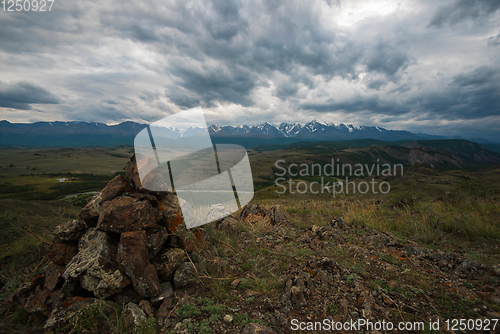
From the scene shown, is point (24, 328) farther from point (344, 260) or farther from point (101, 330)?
point (344, 260)

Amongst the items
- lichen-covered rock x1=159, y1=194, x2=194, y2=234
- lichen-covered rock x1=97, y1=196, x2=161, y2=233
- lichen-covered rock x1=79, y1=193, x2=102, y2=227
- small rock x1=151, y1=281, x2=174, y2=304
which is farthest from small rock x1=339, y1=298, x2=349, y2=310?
lichen-covered rock x1=79, y1=193, x2=102, y2=227

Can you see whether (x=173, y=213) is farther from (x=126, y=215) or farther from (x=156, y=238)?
(x=126, y=215)

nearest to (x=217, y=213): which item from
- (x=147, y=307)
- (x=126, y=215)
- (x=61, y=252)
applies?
(x=126, y=215)

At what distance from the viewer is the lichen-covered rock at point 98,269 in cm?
364

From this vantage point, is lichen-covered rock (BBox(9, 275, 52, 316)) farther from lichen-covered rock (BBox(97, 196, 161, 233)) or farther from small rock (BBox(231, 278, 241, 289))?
small rock (BBox(231, 278, 241, 289))

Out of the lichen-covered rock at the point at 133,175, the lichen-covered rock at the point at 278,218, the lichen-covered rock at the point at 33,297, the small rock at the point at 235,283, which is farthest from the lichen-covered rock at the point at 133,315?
the lichen-covered rock at the point at 278,218

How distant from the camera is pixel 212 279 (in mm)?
4090

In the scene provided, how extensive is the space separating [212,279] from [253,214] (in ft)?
14.3

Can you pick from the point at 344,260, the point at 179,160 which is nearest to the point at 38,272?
the point at 179,160

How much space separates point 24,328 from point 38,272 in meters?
1.20

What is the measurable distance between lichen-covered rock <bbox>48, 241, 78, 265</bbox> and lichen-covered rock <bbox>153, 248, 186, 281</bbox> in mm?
1871

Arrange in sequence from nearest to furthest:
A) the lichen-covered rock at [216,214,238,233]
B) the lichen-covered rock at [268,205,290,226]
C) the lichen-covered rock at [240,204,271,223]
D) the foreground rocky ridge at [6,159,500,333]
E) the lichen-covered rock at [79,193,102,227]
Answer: the foreground rocky ridge at [6,159,500,333]
the lichen-covered rock at [79,193,102,227]
the lichen-covered rock at [216,214,238,233]
the lichen-covered rock at [268,205,290,226]
the lichen-covered rock at [240,204,271,223]

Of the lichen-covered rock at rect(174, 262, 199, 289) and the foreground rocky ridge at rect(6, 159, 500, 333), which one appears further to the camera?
the lichen-covered rock at rect(174, 262, 199, 289)

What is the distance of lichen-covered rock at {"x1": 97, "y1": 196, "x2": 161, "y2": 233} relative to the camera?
13.8ft
